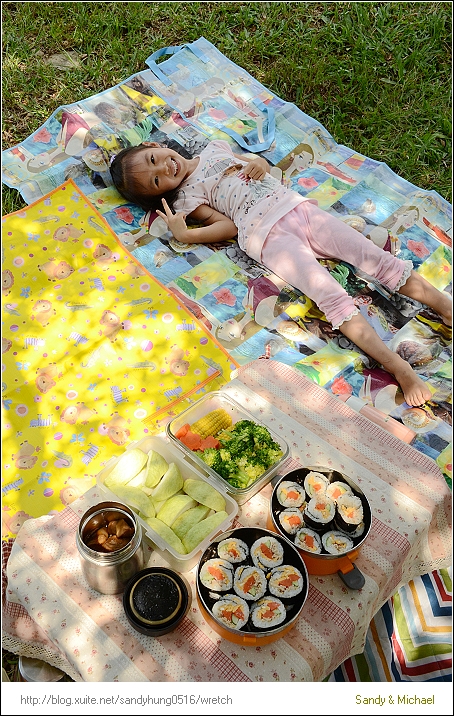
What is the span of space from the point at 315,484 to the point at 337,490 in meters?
0.06

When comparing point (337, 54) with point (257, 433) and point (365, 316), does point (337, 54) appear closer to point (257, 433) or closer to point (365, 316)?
point (365, 316)

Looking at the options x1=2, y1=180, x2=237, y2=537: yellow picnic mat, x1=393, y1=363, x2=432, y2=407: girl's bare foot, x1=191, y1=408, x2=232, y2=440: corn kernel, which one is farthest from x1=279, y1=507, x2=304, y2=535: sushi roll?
x1=393, y1=363, x2=432, y2=407: girl's bare foot

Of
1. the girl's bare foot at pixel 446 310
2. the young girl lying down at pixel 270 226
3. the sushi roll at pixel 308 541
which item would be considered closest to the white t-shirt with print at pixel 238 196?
the young girl lying down at pixel 270 226

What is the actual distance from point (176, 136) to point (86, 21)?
124cm

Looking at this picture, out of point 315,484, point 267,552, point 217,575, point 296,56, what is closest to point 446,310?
point 315,484

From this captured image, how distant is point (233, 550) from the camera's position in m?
1.68

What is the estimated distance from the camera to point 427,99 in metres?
3.96

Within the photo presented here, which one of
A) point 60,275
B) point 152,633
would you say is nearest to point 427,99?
point 60,275

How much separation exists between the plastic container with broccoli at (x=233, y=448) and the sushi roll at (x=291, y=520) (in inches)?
5.7

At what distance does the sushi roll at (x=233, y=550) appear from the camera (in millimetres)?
1668

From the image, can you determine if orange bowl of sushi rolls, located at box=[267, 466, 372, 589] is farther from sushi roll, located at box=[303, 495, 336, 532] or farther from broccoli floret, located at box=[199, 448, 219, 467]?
broccoli floret, located at box=[199, 448, 219, 467]

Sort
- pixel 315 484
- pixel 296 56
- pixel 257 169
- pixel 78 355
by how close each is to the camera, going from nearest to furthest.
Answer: pixel 315 484 → pixel 78 355 → pixel 257 169 → pixel 296 56

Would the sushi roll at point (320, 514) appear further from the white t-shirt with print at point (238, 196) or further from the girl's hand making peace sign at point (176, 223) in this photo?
the girl's hand making peace sign at point (176, 223)

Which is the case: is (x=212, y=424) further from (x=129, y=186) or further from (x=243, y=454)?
(x=129, y=186)
